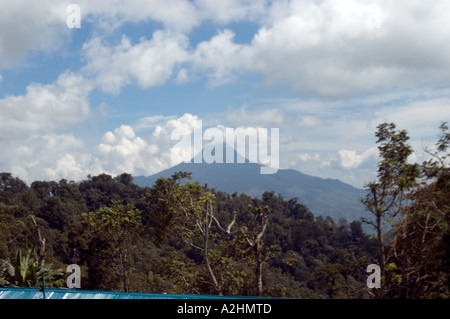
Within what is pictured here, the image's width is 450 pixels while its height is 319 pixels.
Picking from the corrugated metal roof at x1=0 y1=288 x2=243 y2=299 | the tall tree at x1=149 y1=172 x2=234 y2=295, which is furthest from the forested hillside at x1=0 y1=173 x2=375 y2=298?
the corrugated metal roof at x1=0 y1=288 x2=243 y2=299

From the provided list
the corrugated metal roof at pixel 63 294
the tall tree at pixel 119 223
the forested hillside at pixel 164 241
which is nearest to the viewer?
the corrugated metal roof at pixel 63 294

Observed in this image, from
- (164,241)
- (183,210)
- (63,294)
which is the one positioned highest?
(183,210)

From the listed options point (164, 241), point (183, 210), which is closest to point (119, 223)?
point (164, 241)

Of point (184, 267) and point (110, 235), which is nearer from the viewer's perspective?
point (184, 267)

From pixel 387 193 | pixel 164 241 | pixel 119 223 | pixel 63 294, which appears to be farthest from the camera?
pixel 119 223

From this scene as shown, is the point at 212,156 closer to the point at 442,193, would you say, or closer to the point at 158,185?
the point at 158,185

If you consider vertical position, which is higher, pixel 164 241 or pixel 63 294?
pixel 63 294

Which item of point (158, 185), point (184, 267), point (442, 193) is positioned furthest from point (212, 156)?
point (442, 193)

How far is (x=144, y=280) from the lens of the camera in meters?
24.3

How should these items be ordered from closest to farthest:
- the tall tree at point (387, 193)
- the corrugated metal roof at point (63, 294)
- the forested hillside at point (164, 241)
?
the corrugated metal roof at point (63, 294) < the tall tree at point (387, 193) < the forested hillside at point (164, 241)

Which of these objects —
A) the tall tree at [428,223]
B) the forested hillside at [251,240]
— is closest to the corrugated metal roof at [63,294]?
the forested hillside at [251,240]

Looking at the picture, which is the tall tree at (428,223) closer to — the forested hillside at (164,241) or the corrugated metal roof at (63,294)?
the forested hillside at (164,241)

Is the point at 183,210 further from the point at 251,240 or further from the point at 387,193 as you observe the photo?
the point at 387,193
